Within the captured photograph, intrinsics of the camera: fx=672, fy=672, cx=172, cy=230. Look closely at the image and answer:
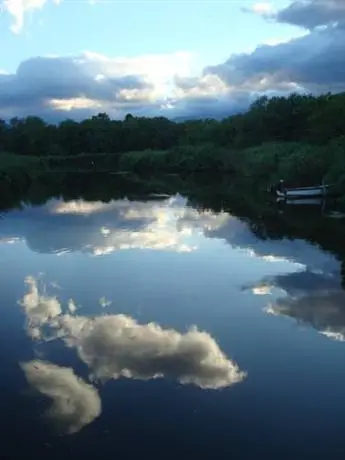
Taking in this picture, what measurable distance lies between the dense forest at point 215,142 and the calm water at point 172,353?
18.7 metres

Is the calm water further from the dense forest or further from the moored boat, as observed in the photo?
the dense forest

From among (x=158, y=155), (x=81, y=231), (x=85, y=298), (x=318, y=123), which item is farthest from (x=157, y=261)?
(x=158, y=155)

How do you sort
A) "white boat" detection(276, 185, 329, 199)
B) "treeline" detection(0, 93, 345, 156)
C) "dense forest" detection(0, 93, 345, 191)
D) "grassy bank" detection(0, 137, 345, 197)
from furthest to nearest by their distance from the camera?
"treeline" detection(0, 93, 345, 156)
"dense forest" detection(0, 93, 345, 191)
"grassy bank" detection(0, 137, 345, 197)
"white boat" detection(276, 185, 329, 199)

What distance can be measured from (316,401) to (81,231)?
17.8 m

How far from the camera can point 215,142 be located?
267ft

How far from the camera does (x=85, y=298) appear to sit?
45.3 ft

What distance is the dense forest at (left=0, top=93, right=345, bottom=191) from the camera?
41.7 metres

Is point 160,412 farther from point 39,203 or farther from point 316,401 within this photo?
point 39,203

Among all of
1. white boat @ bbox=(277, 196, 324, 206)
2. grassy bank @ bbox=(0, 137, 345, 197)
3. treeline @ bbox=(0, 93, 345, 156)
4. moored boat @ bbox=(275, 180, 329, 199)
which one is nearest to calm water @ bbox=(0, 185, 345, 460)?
white boat @ bbox=(277, 196, 324, 206)

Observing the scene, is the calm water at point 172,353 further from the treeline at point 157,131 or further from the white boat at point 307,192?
the treeline at point 157,131

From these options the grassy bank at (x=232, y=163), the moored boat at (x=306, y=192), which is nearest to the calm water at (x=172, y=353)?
the moored boat at (x=306, y=192)

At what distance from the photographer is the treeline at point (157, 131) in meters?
64.6

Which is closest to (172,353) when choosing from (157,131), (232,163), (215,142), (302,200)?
(302,200)

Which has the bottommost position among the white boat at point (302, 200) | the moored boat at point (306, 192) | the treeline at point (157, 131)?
the white boat at point (302, 200)
